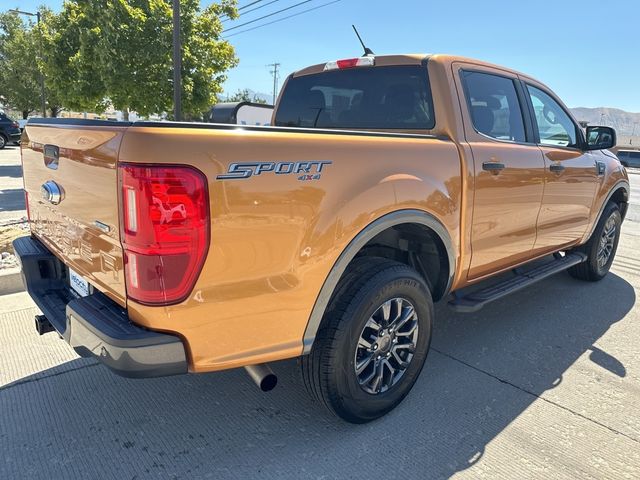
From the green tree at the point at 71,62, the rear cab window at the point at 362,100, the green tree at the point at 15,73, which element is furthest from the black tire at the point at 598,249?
the green tree at the point at 15,73

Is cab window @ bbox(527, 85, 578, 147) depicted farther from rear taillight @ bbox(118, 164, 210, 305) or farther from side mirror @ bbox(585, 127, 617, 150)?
rear taillight @ bbox(118, 164, 210, 305)

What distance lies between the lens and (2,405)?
Answer: 2711 mm

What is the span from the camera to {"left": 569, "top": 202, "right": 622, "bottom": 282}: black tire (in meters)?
4.92

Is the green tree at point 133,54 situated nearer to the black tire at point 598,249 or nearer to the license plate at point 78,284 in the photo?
the black tire at point 598,249

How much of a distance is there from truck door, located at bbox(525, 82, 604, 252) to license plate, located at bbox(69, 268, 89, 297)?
3169 mm

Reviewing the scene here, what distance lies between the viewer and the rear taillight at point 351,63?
3.33 m

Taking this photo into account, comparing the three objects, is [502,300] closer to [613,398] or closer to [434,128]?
[613,398]

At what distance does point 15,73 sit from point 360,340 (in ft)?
118

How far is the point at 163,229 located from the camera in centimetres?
172

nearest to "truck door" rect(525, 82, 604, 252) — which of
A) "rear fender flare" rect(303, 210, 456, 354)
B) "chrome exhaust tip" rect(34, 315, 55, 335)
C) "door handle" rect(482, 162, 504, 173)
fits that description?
"door handle" rect(482, 162, 504, 173)

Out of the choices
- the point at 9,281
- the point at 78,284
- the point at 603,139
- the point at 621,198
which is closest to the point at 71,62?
the point at 9,281

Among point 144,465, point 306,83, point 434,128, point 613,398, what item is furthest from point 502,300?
point 144,465

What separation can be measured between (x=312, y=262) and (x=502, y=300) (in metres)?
3.17

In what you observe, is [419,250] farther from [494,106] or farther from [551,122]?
[551,122]
